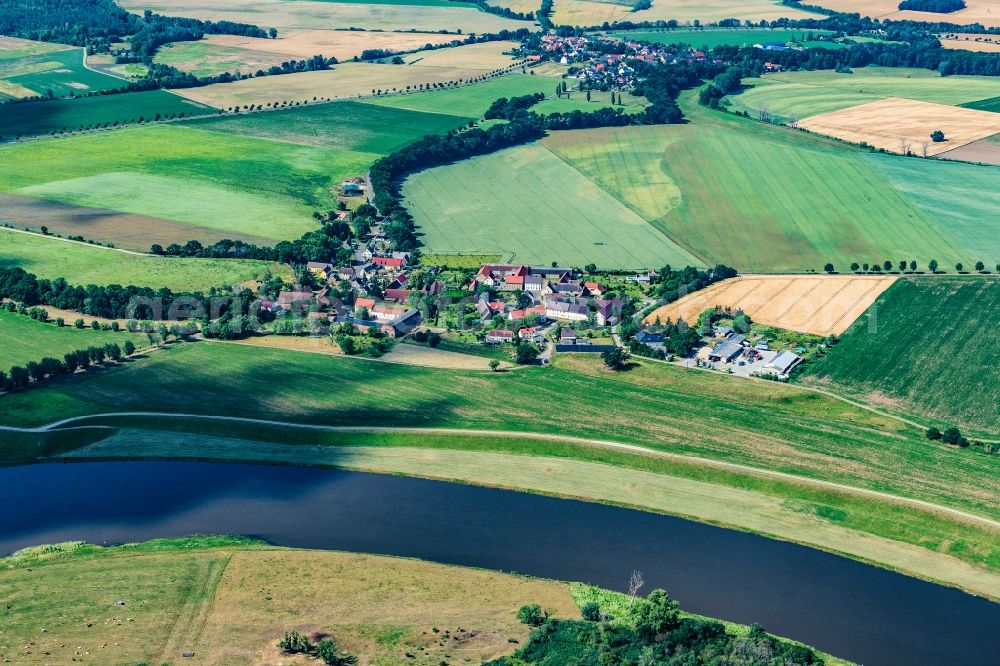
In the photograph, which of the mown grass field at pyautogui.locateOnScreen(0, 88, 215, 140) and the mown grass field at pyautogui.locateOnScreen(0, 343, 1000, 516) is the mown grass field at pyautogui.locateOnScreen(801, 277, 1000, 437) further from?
the mown grass field at pyautogui.locateOnScreen(0, 88, 215, 140)

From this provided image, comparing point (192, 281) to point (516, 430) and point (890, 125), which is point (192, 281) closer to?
point (516, 430)

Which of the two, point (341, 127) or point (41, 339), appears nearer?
point (41, 339)

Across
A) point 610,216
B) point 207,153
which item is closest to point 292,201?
point 207,153

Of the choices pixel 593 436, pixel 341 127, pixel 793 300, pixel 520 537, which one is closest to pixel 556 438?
pixel 593 436

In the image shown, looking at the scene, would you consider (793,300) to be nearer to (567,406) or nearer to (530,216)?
(567,406)

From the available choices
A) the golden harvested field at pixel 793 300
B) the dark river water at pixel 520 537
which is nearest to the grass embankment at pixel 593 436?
the dark river water at pixel 520 537

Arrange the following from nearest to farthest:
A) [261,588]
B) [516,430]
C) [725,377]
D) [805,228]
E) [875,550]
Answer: [261,588], [875,550], [516,430], [725,377], [805,228]

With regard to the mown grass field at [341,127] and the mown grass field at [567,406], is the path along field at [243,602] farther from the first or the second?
the mown grass field at [341,127]
